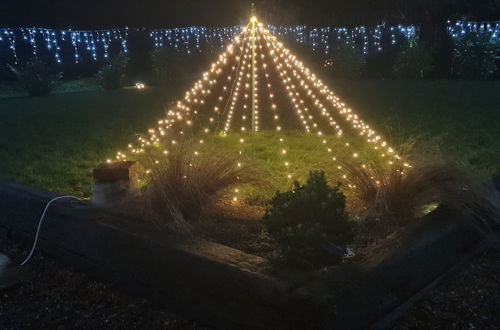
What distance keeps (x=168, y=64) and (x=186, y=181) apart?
13848 mm

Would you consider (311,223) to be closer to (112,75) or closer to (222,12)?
(112,75)

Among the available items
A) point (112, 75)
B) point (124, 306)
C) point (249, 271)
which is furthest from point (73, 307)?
point (112, 75)

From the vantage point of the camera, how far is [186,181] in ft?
15.2

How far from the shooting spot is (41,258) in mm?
4316

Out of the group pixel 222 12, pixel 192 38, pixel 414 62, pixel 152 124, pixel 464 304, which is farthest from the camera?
pixel 222 12

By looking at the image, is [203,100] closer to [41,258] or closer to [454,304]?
[41,258]

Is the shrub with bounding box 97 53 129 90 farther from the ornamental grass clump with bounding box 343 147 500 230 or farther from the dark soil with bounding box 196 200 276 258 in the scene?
the ornamental grass clump with bounding box 343 147 500 230

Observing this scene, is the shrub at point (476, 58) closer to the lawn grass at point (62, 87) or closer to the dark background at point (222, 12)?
the dark background at point (222, 12)

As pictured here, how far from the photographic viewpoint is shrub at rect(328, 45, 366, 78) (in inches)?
701

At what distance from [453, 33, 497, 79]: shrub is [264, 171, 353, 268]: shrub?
1409 cm

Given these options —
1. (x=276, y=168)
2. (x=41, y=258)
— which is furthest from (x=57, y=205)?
(x=276, y=168)

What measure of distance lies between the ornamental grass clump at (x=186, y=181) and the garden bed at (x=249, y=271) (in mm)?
390

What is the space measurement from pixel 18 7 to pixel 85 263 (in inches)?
733

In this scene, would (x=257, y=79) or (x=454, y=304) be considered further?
(x=257, y=79)
